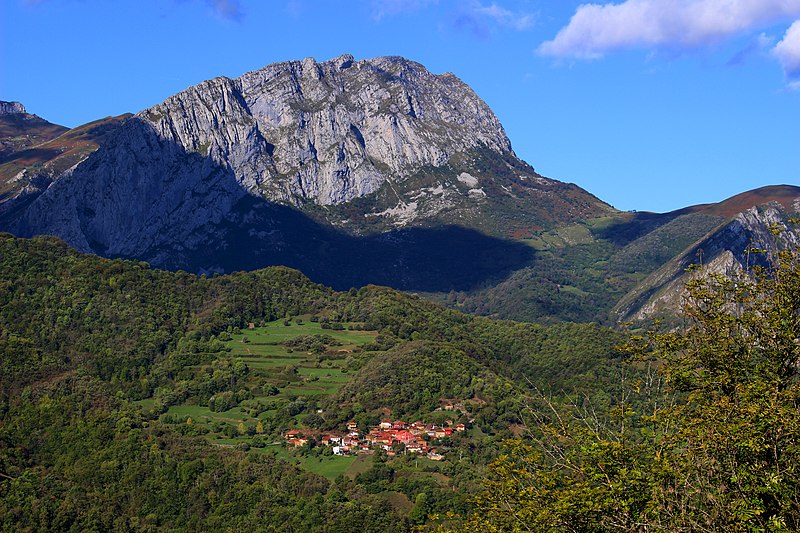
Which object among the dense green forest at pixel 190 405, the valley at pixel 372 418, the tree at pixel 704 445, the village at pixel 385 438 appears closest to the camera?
the tree at pixel 704 445

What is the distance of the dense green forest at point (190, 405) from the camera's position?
362 feet

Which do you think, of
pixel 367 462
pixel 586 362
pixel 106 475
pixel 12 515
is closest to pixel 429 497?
pixel 367 462

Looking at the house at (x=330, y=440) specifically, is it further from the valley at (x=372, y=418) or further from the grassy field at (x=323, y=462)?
the grassy field at (x=323, y=462)

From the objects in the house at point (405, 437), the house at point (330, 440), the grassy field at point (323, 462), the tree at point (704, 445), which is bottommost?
the grassy field at point (323, 462)

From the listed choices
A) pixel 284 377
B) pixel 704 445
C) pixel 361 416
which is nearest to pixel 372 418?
pixel 361 416

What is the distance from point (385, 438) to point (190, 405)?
3761 centimetres

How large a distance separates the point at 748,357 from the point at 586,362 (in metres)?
163

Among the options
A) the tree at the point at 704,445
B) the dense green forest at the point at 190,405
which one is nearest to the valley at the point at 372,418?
the tree at the point at 704,445

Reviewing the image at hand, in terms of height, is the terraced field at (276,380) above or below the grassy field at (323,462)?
above

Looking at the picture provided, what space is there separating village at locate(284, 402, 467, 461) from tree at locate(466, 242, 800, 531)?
10394 centimetres

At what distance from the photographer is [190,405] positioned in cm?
15838

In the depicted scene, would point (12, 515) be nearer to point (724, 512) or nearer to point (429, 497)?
point (429, 497)

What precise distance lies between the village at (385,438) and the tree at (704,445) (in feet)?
341

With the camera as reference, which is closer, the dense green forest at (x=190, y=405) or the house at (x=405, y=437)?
the dense green forest at (x=190, y=405)
